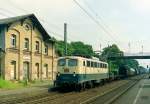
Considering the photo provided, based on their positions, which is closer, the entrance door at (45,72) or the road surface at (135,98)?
the road surface at (135,98)

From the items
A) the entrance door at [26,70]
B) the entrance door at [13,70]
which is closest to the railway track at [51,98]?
the entrance door at [13,70]

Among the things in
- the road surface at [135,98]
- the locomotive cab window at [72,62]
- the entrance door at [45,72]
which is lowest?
the road surface at [135,98]

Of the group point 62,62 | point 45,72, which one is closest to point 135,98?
point 62,62

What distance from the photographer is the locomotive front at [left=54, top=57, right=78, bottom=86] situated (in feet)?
104

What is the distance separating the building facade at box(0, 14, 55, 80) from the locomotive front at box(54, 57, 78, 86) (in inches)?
420

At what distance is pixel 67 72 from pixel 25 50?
1552 centimetres

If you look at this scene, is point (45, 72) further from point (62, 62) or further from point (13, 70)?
point (62, 62)

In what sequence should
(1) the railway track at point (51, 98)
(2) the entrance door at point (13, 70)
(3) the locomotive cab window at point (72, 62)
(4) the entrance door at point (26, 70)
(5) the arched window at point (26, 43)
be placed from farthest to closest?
1. (5) the arched window at point (26, 43)
2. (4) the entrance door at point (26, 70)
3. (2) the entrance door at point (13, 70)
4. (3) the locomotive cab window at point (72, 62)
5. (1) the railway track at point (51, 98)

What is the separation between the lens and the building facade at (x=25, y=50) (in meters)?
41.6

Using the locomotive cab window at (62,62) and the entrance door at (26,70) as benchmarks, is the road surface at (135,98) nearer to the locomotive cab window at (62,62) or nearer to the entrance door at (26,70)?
the locomotive cab window at (62,62)

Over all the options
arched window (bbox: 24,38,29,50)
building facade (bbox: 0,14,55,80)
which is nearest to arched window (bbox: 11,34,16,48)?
building facade (bbox: 0,14,55,80)

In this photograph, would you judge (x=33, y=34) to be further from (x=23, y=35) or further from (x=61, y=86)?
(x=61, y=86)

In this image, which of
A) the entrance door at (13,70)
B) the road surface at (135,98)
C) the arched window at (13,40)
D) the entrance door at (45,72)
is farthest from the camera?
the entrance door at (45,72)

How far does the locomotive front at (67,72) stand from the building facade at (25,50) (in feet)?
35.0
